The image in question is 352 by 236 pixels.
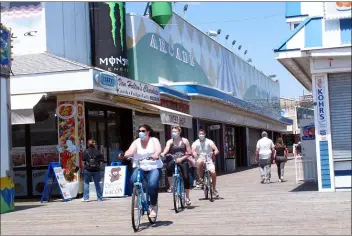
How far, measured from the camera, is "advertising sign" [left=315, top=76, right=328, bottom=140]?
14.3 meters

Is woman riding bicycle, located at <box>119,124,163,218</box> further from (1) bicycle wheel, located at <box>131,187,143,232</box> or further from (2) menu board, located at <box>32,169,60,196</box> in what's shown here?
(2) menu board, located at <box>32,169,60,196</box>

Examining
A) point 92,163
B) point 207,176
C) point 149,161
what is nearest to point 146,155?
point 149,161

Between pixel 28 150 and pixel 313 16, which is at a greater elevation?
pixel 313 16

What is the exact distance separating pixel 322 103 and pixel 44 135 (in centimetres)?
843

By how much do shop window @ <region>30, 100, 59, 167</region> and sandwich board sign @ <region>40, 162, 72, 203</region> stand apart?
163cm

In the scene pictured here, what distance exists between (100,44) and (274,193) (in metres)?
8.58

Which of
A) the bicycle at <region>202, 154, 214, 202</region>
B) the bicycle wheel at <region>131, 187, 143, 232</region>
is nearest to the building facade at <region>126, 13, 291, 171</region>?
the bicycle at <region>202, 154, 214, 202</region>

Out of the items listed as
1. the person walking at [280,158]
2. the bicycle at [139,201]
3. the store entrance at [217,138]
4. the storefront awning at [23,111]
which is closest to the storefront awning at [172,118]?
the person walking at [280,158]

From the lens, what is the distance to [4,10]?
61.0 ft

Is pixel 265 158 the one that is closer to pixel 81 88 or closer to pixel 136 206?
pixel 81 88

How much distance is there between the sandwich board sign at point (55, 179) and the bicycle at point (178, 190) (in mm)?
4626

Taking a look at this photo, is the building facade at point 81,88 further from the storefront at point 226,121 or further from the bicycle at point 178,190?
the bicycle at point 178,190

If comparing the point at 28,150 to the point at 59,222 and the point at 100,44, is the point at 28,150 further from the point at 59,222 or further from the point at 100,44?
the point at 59,222

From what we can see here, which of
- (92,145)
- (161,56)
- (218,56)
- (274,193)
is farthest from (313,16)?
(218,56)
